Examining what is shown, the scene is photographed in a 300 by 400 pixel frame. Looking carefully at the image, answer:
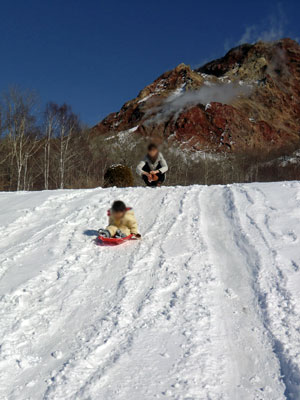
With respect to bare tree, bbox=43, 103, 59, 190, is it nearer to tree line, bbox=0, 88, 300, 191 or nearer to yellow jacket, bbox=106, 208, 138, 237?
tree line, bbox=0, 88, 300, 191

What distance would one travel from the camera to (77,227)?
17.3ft

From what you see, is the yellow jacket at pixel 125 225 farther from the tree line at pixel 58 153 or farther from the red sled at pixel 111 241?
the tree line at pixel 58 153

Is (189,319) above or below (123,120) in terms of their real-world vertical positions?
below

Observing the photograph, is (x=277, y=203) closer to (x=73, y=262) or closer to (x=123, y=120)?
(x=73, y=262)

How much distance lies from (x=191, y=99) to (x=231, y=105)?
1378cm

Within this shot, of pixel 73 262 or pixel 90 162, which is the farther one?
pixel 90 162

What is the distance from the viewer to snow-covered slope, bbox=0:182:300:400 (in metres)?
2.11

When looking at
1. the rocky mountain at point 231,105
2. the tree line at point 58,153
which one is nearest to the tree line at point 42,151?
the tree line at point 58,153

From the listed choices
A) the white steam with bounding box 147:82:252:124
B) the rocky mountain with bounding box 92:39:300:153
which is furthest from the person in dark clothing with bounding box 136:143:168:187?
the white steam with bounding box 147:82:252:124

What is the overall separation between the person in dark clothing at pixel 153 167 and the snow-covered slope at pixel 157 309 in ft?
8.33

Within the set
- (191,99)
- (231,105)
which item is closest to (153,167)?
(191,99)

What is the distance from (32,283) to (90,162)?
2380cm

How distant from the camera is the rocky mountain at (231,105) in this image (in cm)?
8494

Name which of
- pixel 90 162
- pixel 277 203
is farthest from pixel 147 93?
pixel 277 203
